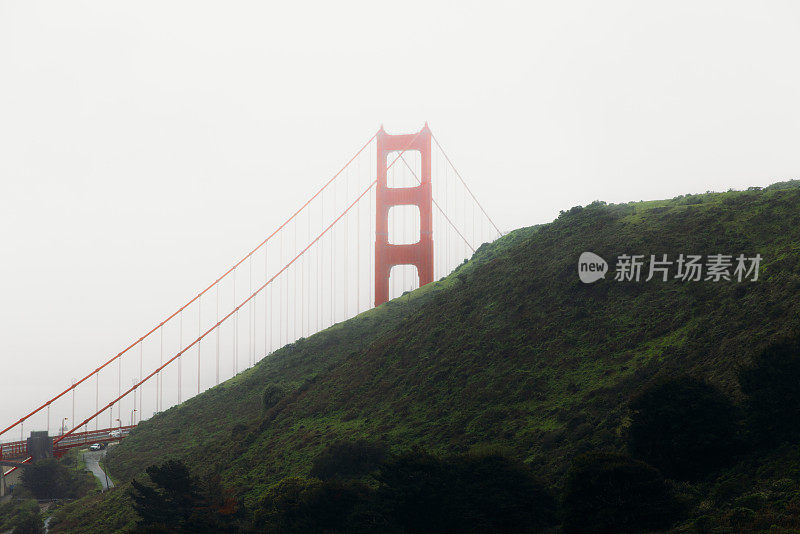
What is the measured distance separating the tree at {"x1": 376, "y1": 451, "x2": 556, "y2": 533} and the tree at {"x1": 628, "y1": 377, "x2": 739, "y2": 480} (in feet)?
11.7

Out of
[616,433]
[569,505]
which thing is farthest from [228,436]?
[569,505]

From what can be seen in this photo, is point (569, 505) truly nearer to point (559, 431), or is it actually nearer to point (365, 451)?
point (559, 431)

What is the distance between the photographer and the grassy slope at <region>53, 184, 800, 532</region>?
2677 cm

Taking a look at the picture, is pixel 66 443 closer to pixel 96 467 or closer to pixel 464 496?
pixel 96 467

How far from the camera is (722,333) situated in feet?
88.3

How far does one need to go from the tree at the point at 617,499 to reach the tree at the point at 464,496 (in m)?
2.31

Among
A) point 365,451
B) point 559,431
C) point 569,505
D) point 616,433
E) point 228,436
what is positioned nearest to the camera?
point 569,505

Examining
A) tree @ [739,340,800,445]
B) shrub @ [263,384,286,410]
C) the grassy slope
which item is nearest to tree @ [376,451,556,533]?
the grassy slope

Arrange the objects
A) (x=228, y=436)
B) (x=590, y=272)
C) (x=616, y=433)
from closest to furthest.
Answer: (x=616, y=433) → (x=590, y=272) → (x=228, y=436)

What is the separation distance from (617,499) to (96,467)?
64489 millimetres

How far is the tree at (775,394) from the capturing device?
18453 millimetres

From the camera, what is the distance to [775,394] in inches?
737

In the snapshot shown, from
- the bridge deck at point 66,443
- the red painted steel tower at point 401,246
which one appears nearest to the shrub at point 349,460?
the red painted steel tower at point 401,246

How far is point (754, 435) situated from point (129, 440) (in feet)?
195
